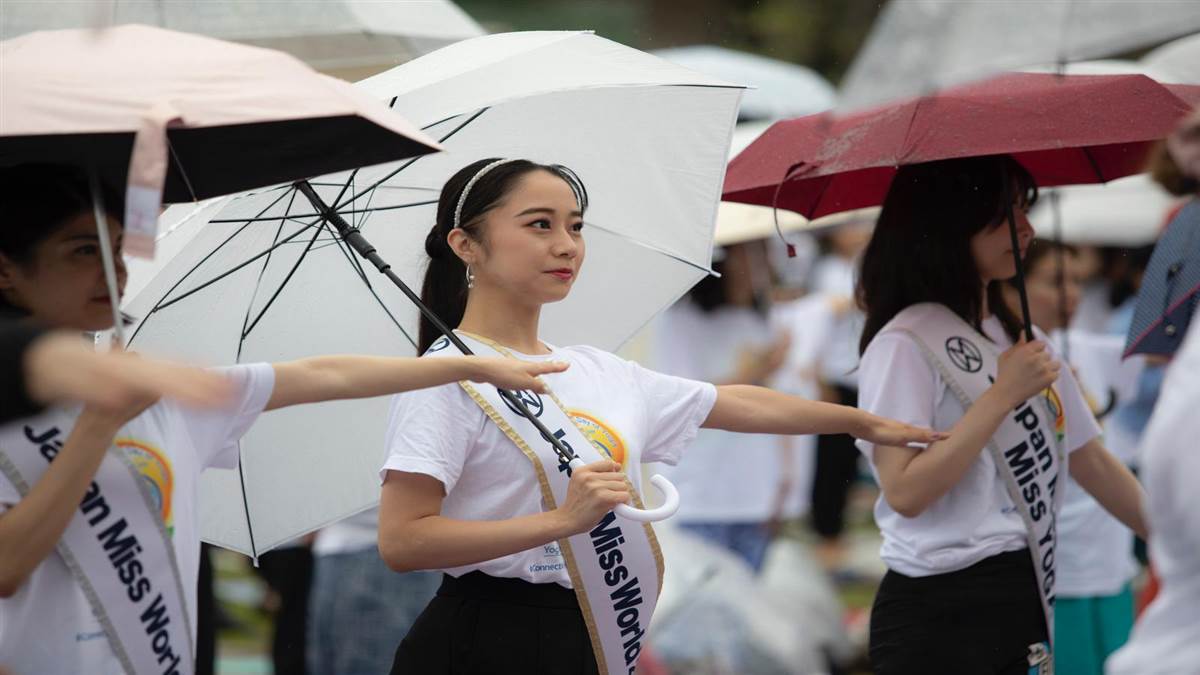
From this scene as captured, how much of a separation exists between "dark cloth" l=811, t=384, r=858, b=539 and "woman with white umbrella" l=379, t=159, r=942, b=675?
24.8ft

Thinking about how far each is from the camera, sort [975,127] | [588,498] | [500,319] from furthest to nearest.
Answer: [975,127] < [500,319] < [588,498]

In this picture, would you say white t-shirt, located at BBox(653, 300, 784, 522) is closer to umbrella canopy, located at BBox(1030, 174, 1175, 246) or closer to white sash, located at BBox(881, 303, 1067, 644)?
umbrella canopy, located at BBox(1030, 174, 1175, 246)

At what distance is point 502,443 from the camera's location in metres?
3.21

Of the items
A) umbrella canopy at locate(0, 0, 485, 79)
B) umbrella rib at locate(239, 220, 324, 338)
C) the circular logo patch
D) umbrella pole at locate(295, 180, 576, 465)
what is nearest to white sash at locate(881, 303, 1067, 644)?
the circular logo patch

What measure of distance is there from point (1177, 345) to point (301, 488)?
7.23ft

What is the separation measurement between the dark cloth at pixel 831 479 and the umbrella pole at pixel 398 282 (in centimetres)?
774

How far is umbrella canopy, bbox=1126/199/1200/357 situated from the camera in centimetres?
393

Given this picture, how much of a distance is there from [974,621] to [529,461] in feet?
4.24

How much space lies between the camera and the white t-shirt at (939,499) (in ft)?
12.6

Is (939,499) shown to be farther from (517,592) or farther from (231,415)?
A: (231,415)

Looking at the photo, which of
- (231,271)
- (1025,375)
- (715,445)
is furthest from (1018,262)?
(715,445)

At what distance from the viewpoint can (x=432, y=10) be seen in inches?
179

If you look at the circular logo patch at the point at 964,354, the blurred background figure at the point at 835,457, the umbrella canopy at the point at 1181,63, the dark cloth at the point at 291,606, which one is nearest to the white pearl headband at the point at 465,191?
the circular logo patch at the point at 964,354

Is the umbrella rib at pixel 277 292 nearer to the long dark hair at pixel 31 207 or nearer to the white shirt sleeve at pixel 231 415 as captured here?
the white shirt sleeve at pixel 231 415
